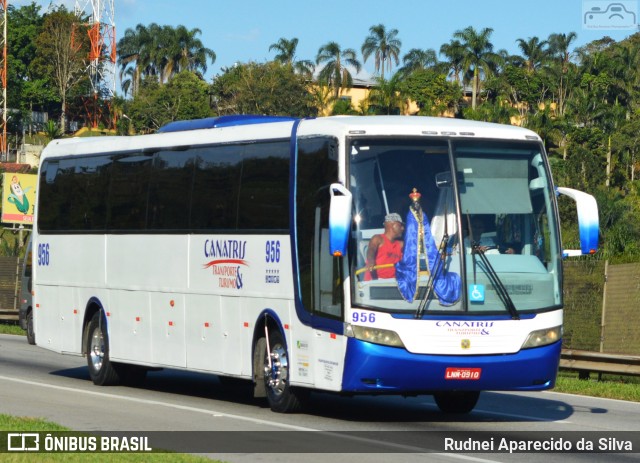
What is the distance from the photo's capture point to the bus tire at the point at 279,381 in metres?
16.0

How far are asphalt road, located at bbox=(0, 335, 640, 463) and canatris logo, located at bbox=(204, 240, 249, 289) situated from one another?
1.55m

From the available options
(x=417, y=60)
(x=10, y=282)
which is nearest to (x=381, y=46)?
(x=417, y=60)

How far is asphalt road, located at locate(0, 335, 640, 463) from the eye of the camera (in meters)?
12.6

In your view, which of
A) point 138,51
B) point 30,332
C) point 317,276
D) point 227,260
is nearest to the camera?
point 317,276

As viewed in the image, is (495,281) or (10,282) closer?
(495,281)

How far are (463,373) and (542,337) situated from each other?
3.31 ft

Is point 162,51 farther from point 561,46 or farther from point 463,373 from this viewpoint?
point 463,373

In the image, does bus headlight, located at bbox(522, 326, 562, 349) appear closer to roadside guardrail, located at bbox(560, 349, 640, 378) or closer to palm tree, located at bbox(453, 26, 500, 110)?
roadside guardrail, located at bbox(560, 349, 640, 378)

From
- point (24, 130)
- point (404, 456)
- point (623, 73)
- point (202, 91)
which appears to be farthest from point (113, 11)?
point (404, 456)

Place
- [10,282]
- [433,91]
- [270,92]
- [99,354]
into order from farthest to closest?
1. [433,91]
2. [270,92]
3. [10,282]
4. [99,354]

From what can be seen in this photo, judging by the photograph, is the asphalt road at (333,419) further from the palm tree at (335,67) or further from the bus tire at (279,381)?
the palm tree at (335,67)

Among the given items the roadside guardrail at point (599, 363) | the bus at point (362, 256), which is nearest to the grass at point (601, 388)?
the roadside guardrail at point (599, 363)

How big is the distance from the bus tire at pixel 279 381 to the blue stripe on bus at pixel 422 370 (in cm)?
147

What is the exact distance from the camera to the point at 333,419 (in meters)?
15.7
